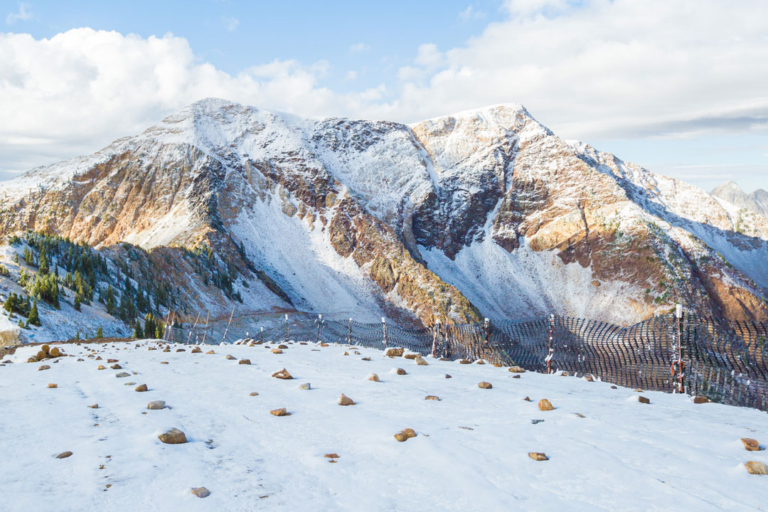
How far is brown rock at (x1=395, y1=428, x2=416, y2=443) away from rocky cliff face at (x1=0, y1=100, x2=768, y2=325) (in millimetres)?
67941

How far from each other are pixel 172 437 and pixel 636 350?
23.4 meters

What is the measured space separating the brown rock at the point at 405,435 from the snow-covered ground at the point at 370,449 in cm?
9

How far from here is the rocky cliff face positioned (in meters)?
94.4

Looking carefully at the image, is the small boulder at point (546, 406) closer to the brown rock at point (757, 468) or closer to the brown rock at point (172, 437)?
the brown rock at point (757, 468)

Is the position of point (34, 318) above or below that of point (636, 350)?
below

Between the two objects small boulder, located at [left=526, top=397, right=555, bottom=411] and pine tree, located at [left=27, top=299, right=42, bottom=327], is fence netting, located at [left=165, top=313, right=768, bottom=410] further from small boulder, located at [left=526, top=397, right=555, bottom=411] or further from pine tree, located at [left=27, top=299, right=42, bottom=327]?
pine tree, located at [left=27, top=299, right=42, bottom=327]

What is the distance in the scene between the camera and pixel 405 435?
5539mm

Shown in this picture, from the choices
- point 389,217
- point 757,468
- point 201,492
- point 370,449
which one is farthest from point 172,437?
point 389,217

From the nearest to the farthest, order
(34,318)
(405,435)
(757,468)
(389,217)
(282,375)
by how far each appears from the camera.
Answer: (757,468) < (405,435) < (282,375) < (34,318) < (389,217)

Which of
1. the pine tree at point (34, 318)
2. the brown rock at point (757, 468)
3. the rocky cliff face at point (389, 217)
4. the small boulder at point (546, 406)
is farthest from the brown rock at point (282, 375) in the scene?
the rocky cliff face at point (389, 217)

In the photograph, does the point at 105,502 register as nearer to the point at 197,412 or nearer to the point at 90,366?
the point at 197,412

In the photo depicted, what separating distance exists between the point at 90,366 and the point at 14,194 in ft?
375

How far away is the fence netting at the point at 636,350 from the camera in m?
13.7

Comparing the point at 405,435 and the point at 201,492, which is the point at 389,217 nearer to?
the point at 405,435
